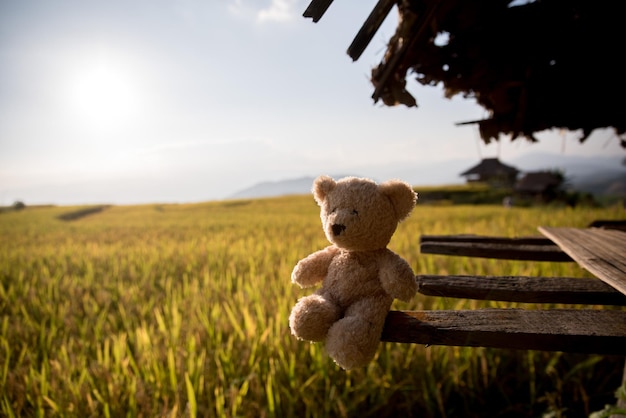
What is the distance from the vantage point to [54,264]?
13.3 feet

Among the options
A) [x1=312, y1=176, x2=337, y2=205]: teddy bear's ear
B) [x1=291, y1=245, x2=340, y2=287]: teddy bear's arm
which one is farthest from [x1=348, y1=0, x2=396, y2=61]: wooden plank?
[x1=291, y1=245, x2=340, y2=287]: teddy bear's arm

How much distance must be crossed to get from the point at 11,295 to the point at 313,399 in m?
2.78

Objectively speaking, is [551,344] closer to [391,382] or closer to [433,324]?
[433,324]

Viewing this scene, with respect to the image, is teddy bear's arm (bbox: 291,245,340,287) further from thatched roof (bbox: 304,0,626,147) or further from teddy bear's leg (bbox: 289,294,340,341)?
thatched roof (bbox: 304,0,626,147)

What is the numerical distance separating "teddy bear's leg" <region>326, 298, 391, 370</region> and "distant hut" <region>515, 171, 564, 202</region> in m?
24.6

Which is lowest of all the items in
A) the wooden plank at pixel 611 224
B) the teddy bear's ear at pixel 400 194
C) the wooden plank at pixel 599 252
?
the wooden plank at pixel 611 224

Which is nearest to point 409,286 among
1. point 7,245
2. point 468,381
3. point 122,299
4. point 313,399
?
point 313,399

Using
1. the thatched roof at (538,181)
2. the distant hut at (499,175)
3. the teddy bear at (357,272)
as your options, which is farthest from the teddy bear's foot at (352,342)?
the distant hut at (499,175)

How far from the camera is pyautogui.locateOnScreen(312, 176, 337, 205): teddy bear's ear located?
65cm

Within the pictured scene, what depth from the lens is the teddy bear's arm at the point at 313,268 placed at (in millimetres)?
696

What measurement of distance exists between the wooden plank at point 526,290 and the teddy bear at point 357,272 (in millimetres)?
248

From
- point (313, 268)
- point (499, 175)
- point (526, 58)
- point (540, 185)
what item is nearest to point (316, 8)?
point (313, 268)

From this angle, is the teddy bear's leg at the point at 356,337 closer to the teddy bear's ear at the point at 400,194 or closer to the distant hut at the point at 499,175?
the teddy bear's ear at the point at 400,194

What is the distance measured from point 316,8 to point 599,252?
992 millimetres
